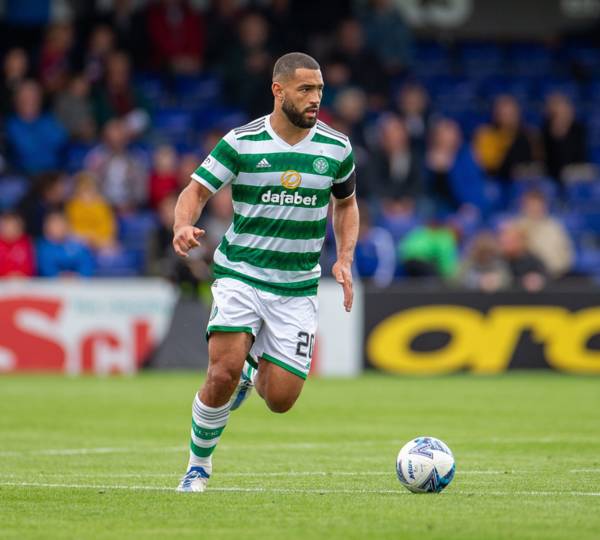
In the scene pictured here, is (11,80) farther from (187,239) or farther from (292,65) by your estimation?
(187,239)

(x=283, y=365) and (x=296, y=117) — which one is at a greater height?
(x=296, y=117)

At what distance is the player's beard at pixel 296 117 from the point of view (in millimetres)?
8828

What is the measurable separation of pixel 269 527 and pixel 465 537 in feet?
3.18

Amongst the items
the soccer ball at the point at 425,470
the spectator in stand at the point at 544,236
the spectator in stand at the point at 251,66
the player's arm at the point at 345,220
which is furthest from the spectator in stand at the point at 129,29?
the soccer ball at the point at 425,470

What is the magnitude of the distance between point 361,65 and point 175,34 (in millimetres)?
3203

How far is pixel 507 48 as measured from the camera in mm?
28688

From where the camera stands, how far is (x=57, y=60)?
77.9 feet

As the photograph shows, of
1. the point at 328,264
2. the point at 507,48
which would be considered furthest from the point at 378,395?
the point at 507,48

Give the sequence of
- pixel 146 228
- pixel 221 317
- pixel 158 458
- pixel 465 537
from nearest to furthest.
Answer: pixel 465 537 → pixel 221 317 → pixel 158 458 → pixel 146 228

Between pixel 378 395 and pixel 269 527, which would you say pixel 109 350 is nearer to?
pixel 378 395

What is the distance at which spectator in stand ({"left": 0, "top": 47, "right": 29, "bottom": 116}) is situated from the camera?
2286 centimetres

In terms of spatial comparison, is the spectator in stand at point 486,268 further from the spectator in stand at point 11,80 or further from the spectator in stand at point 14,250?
the spectator in stand at point 11,80

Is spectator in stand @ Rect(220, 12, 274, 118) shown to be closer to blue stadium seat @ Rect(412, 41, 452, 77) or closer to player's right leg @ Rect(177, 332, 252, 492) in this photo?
blue stadium seat @ Rect(412, 41, 452, 77)

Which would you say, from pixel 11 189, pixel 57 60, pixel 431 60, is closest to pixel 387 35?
pixel 431 60
